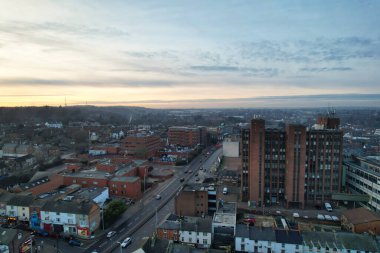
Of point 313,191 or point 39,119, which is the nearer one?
point 313,191

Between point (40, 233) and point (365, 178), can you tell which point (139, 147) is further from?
point (365, 178)

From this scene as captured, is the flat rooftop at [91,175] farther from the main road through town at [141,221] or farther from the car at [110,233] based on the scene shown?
the car at [110,233]

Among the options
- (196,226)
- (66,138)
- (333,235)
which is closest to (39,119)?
(66,138)

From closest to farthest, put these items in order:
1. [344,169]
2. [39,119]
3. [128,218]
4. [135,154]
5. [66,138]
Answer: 1. [128,218]
2. [344,169]
3. [135,154]
4. [66,138]
5. [39,119]

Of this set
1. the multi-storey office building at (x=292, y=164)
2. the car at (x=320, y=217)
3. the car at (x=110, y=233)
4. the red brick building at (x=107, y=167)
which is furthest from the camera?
the red brick building at (x=107, y=167)

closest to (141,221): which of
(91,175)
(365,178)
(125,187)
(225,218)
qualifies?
(125,187)

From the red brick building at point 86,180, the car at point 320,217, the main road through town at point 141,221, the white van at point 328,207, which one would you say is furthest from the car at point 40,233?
the white van at point 328,207

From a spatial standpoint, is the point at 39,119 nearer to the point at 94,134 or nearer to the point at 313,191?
the point at 94,134
